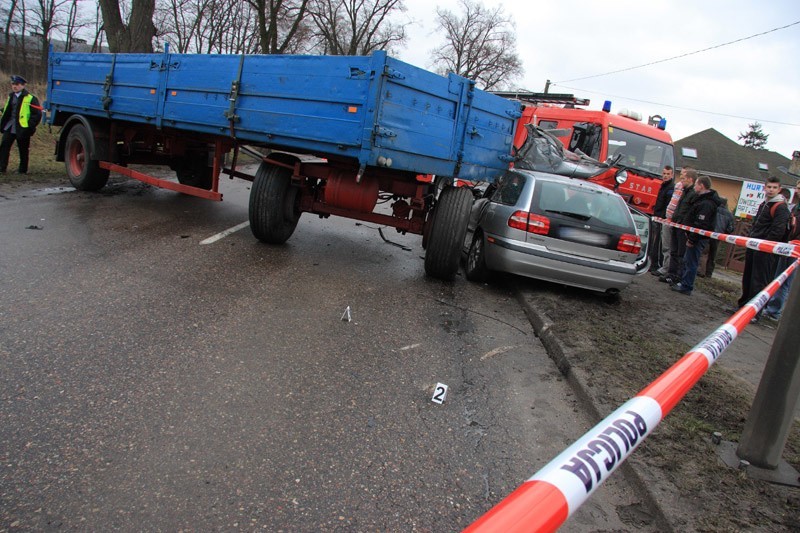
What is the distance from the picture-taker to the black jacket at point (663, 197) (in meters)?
9.97

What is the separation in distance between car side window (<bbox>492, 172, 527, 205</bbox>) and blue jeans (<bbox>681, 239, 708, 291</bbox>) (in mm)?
3154

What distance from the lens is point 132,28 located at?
14.8 meters

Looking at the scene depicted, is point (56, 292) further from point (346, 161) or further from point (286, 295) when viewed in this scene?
point (346, 161)

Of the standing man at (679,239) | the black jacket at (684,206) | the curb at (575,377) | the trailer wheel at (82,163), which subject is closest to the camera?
the curb at (575,377)

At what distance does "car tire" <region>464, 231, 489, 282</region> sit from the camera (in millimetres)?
6984

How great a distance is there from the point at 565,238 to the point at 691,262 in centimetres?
318

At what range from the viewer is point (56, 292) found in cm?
457

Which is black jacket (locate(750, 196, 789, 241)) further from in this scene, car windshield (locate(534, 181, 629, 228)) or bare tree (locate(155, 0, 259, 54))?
bare tree (locate(155, 0, 259, 54))

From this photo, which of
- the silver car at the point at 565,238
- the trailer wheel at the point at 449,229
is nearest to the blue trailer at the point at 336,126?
the trailer wheel at the point at 449,229

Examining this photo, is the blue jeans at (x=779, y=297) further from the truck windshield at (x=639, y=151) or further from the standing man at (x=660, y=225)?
the truck windshield at (x=639, y=151)

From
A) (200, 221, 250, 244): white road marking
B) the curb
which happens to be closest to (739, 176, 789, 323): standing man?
the curb

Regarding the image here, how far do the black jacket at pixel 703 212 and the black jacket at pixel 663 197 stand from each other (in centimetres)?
159

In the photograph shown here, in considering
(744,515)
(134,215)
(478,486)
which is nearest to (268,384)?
(478,486)

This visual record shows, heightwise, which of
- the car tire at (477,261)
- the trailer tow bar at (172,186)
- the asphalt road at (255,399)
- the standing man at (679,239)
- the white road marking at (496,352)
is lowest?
the asphalt road at (255,399)
